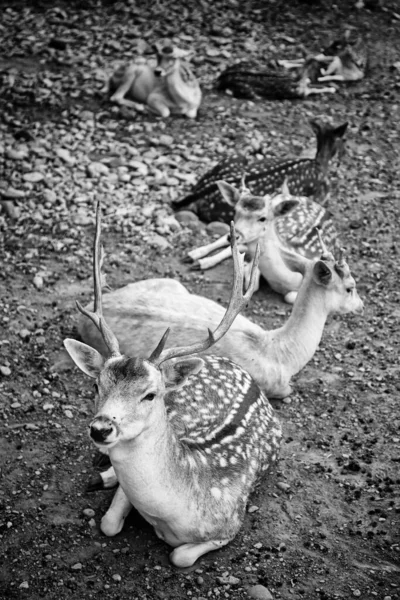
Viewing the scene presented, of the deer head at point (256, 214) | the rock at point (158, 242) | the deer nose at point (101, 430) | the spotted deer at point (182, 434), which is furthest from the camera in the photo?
the rock at point (158, 242)

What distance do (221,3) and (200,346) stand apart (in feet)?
28.5

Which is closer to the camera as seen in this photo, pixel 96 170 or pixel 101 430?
pixel 101 430

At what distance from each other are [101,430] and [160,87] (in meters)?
6.16

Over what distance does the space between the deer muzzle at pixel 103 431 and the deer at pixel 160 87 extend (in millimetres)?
5864

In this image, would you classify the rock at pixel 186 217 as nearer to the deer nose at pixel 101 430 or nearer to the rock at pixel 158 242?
the rock at pixel 158 242

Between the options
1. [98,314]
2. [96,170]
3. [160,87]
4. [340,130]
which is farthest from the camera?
[160,87]

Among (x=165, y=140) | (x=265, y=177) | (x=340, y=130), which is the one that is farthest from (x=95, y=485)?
(x=340, y=130)

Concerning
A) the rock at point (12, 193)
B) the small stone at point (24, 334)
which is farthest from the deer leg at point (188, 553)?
the rock at point (12, 193)

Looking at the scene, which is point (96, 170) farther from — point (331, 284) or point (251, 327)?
point (331, 284)

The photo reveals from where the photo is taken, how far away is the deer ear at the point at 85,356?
369 centimetres

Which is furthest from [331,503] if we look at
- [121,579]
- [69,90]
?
[69,90]

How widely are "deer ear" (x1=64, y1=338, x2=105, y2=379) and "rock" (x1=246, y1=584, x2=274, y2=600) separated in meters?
1.16

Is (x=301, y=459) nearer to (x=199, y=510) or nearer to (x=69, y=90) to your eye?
(x=199, y=510)

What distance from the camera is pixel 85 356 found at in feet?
12.1
